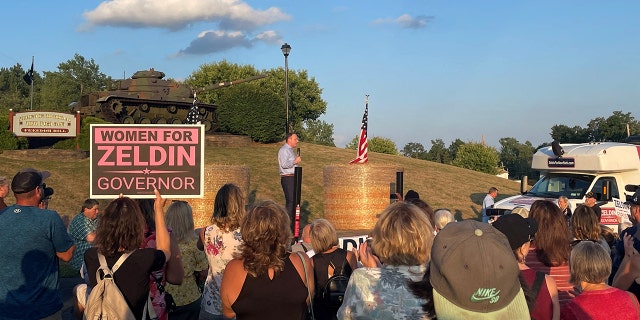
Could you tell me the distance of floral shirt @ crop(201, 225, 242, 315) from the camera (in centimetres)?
469

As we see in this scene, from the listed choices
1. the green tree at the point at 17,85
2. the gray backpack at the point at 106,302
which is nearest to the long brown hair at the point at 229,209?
the gray backpack at the point at 106,302

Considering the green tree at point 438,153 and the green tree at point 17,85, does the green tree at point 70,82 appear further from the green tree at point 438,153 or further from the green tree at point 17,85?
the green tree at point 438,153

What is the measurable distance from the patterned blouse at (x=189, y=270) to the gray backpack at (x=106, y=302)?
1.28 metres

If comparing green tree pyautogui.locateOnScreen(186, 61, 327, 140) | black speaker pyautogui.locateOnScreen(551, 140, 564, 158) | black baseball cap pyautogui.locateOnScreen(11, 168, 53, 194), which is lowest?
black baseball cap pyautogui.locateOnScreen(11, 168, 53, 194)

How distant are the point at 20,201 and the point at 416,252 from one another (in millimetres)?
2953

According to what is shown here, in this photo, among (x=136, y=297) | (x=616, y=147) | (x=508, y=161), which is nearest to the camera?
(x=136, y=297)

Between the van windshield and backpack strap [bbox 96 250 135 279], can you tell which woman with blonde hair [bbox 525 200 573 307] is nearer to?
backpack strap [bbox 96 250 135 279]

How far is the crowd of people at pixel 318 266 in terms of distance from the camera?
7.76 ft

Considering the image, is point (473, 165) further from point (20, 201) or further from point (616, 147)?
point (20, 201)

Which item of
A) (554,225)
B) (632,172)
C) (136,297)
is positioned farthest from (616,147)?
(136,297)

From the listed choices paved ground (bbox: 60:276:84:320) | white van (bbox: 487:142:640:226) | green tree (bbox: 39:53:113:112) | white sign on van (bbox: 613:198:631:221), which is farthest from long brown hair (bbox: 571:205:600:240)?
green tree (bbox: 39:53:113:112)

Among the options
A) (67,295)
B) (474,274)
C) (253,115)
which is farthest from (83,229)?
(253,115)

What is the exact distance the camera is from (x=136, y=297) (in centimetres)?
372

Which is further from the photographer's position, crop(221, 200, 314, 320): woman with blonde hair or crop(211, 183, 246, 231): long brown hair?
crop(211, 183, 246, 231): long brown hair
